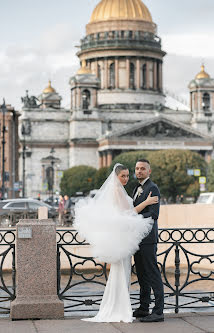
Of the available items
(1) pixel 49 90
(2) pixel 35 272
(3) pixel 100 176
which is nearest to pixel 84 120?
(1) pixel 49 90

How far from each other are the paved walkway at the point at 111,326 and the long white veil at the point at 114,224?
79cm

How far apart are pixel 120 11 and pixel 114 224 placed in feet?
371

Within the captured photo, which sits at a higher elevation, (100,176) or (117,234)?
(100,176)

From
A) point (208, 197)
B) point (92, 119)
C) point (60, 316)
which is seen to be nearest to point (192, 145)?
point (92, 119)

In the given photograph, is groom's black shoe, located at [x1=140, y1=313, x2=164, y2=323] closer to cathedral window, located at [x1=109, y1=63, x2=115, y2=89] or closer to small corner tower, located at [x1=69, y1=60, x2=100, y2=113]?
small corner tower, located at [x1=69, y1=60, x2=100, y2=113]

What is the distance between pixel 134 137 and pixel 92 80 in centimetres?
1067

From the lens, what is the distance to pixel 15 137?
108875mm

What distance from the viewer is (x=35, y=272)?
33.7ft

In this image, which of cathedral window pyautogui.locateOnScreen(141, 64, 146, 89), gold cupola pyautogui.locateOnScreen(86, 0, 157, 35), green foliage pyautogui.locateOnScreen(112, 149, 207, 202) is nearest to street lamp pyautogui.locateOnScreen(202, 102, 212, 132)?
cathedral window pyautogui.locateOnScreen(141, 64, 146, 89)

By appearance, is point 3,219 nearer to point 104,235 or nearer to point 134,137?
point 104,235

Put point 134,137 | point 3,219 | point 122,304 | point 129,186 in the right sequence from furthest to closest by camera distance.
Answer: point 134,137 < point 129,186 < point 3,219 < point 122,304

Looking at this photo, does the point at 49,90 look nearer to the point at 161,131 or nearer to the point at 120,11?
the point at 120,11

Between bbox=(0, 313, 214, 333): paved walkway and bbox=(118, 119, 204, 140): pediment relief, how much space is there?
95550 mm

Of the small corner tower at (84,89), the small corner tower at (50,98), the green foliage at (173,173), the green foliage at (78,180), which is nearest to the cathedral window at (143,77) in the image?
the small corner tower at (84,89)
